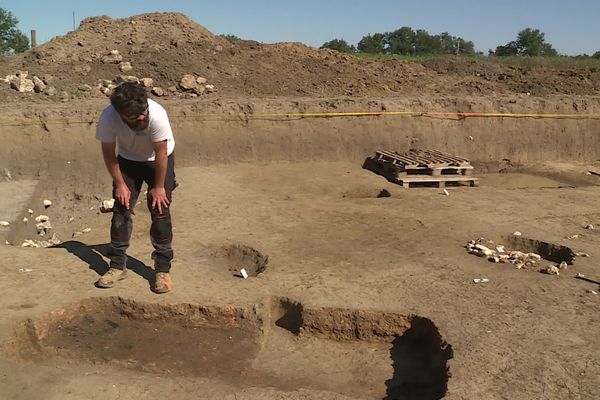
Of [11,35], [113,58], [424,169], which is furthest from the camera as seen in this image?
[11,35]

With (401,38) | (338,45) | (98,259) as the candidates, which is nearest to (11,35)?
(338,45)

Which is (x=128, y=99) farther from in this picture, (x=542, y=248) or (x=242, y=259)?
(x=542, y=248)

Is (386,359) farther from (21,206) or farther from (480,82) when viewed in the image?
(480,82)

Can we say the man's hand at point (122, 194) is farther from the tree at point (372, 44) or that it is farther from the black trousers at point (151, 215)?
the tree at point (372, 44)

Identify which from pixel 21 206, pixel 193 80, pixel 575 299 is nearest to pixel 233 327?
pixel 575 299

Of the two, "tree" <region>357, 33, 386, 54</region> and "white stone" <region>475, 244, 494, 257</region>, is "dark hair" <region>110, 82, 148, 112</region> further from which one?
"tree" <region>357, 33, 386, 54</region>

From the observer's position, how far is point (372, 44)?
48500 mm

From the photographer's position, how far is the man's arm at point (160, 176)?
4.48 meters

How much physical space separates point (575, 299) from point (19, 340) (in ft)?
15.0

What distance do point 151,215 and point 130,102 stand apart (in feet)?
3.61

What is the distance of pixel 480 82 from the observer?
1491 cm

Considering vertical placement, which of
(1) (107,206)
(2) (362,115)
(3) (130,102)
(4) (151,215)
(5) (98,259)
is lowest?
(1) (107,206)

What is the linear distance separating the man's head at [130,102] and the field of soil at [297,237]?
1543mm

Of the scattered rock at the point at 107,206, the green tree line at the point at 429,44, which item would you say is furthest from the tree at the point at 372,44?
the scattered rock at the point at 107,206
